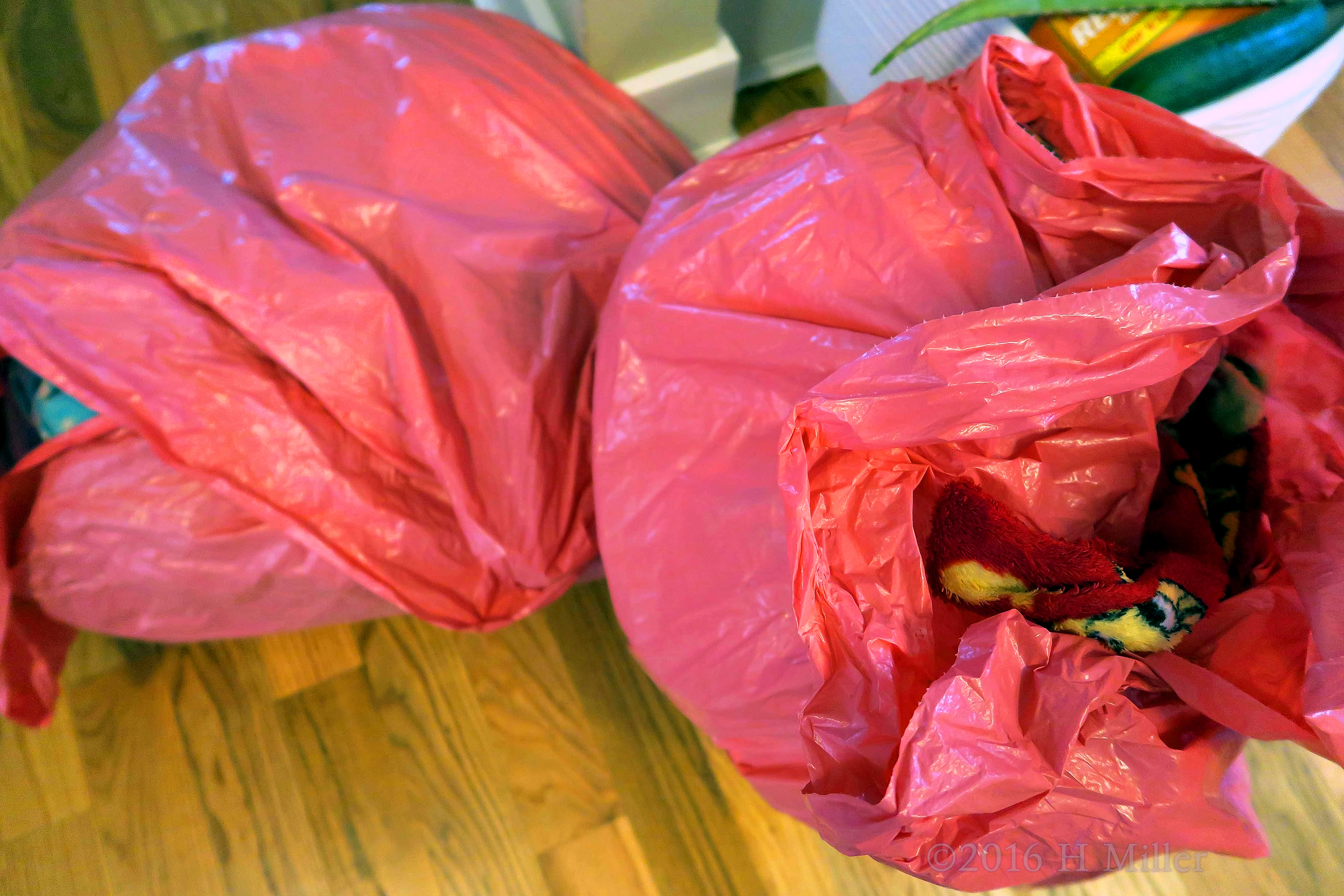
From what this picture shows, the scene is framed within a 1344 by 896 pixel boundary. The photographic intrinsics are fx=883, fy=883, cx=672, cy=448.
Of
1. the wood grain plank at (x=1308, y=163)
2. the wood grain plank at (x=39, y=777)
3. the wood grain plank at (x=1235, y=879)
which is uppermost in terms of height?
the wood grain plank at (x=1308, y=163)

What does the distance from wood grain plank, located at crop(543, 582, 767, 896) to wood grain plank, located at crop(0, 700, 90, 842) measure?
0.48 m

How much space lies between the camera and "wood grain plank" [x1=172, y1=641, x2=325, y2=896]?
0.85 m

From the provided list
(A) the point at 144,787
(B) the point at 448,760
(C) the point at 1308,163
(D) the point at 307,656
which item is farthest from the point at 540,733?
(C) the point at 1308,163

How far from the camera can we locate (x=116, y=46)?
3.62ft

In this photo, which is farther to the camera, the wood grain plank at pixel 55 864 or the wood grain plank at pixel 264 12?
the wood grain plank at pixel 264 12

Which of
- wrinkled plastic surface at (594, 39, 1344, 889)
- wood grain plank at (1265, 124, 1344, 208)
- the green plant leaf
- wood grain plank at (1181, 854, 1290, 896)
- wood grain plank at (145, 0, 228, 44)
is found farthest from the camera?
wood grain plank at (145, 0, 228, 44)

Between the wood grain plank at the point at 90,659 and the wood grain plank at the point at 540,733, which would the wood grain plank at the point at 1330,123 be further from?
the wood grain plank at the point at 90,659

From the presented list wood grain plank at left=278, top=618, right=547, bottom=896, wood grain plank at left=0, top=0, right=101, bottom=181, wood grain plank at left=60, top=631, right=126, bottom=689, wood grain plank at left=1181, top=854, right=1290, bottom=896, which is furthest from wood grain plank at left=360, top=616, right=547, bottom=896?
wood grain plank at left=0, top=0, right=101, bottom=181

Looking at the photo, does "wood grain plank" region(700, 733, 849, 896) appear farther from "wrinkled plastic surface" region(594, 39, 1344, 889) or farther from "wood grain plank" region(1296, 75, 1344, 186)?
"wood grain plank" region(1296, 75, 1344, 186)

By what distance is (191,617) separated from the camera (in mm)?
742

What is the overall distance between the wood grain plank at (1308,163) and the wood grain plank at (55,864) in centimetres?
143

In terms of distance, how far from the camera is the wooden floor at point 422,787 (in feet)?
2.76

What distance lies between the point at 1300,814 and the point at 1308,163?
0.71 m

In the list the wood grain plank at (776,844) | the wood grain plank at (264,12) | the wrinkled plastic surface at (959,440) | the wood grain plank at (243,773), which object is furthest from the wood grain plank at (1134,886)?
the wood grain plank at (264,12)
